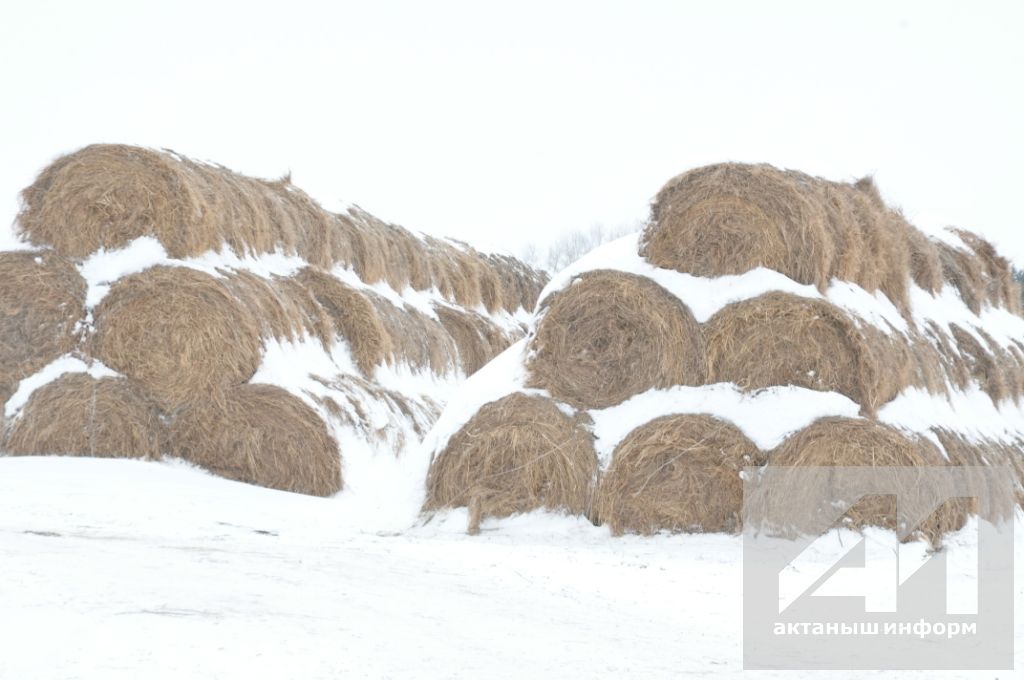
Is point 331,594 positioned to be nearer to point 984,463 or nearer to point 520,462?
point 520,462

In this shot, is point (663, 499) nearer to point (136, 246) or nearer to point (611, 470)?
point (611, 470)

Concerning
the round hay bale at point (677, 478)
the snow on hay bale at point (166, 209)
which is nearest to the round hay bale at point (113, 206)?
the snow on hay bale at point (166, 209)

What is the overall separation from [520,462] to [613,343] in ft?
4.23

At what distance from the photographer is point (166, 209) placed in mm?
12062

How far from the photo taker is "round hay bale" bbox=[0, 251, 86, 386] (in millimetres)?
11672

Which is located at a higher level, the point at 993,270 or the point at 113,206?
the point at 993,270

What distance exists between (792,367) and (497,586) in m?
3.76

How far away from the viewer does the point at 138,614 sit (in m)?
4.73

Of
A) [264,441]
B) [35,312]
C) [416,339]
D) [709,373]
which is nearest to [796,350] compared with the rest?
[709,373]

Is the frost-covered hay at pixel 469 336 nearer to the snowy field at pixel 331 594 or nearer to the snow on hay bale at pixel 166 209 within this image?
the snow on hay bale at pixel 166 209

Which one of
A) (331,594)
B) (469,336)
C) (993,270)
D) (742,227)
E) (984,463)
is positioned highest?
(993,270)

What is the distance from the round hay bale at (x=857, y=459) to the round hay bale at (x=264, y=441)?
4.98 metres

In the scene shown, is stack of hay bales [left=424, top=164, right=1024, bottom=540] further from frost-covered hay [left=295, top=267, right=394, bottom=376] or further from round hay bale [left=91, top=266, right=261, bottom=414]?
frost-covered hay [left=295, top=267, right=394, bottom=376]

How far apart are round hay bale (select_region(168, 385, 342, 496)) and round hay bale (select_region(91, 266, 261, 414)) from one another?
0.82 feet
